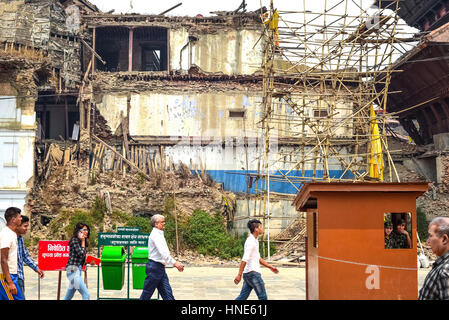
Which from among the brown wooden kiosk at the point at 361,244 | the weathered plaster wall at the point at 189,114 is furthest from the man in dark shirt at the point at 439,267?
the weathered plaster wall at the point at 189,114

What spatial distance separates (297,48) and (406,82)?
10.7 m

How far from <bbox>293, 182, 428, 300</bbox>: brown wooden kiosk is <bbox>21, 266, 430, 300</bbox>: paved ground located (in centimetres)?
435

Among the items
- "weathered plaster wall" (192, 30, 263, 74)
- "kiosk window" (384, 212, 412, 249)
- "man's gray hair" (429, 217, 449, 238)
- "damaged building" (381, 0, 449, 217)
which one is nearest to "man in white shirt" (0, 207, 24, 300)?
"man's gray hair" (429, 217, 449, 238)

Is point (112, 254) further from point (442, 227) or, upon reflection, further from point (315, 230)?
point (442, 227)

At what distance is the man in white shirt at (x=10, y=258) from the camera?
26.3 feet

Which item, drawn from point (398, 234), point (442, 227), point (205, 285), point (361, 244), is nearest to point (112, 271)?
point (205, 285)

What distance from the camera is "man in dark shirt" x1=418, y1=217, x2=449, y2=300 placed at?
5.18 metres

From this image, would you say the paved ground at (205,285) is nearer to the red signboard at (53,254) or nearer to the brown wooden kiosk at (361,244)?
the red signboard at (53,254)

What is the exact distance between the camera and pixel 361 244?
31.7ft

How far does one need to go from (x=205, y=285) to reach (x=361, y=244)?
7.65 metres

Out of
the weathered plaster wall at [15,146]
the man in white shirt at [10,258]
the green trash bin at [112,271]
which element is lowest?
the green trash bin at [112,271]

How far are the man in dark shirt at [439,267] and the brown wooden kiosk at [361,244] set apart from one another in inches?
161
